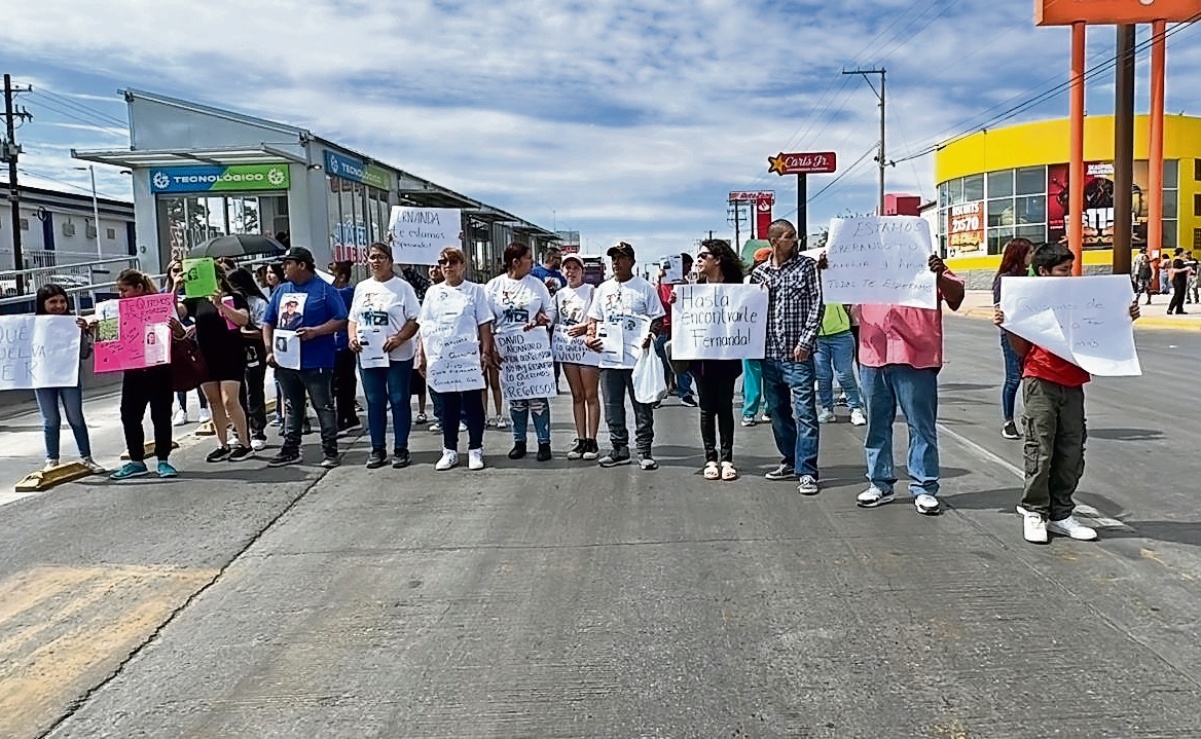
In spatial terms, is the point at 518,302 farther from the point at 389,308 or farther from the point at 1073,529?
the point at 1073,529

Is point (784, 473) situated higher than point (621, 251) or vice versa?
point (621, 251)

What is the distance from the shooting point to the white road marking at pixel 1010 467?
19.5 feet

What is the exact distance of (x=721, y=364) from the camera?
292 inches

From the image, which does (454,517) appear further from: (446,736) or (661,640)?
(446,736)

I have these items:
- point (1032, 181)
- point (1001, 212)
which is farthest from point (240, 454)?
point (1001, 212)

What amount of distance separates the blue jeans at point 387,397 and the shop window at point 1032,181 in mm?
43834

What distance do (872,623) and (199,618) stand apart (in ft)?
10.7

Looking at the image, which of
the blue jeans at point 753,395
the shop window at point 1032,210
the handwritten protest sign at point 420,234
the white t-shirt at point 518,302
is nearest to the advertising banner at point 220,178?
the handwritten protest sign at point 420,234

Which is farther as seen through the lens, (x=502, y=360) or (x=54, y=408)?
(x=502, y=360)

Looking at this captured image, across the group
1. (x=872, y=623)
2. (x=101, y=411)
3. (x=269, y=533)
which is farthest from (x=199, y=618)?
(x=101, y=411)

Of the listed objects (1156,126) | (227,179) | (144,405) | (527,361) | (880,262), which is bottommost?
(144,405)

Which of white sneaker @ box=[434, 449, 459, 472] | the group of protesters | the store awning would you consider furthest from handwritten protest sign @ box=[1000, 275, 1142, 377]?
the store awning

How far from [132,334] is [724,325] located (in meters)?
4.88

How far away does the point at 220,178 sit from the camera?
2138 cm
